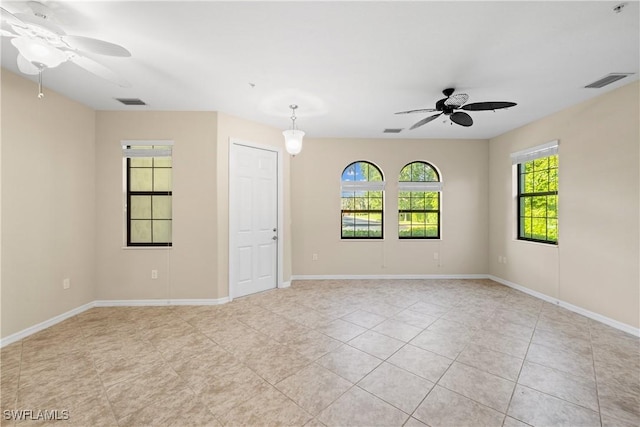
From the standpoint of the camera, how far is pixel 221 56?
7.65 feet

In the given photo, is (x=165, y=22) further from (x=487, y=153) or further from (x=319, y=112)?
(x=487, y=153)

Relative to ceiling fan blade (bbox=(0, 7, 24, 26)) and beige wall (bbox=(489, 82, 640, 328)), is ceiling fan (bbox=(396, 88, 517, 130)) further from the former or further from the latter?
ceiling fan blade (bbox=(0, 7, 24, 26))

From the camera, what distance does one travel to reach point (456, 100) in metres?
2.59

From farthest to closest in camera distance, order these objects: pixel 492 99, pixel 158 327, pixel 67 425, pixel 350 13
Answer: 1. pixel 492 99
2. pixel 158 327
3. pixel 350 13
4. pixel 67 425

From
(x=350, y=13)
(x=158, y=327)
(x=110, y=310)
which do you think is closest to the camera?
(x=350, y=13)

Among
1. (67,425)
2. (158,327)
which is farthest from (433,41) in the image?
(158,327)

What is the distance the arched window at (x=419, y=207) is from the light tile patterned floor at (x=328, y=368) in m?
1.90

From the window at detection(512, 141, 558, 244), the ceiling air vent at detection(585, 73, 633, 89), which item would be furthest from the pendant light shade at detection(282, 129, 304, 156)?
the window at detection(512, 141, 558, 244)

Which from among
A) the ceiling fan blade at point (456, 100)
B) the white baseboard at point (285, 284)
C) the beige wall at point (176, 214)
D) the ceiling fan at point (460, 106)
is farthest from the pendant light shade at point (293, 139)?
the white baseboard at point (285, 284)

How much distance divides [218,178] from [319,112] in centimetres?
171

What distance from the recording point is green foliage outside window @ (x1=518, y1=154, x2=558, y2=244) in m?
3.84

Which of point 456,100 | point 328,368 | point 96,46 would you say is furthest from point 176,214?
point 456,100

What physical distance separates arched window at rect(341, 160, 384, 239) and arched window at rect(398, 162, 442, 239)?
45cm

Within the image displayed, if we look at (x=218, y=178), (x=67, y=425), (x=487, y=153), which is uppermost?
(x=487, y=153)
